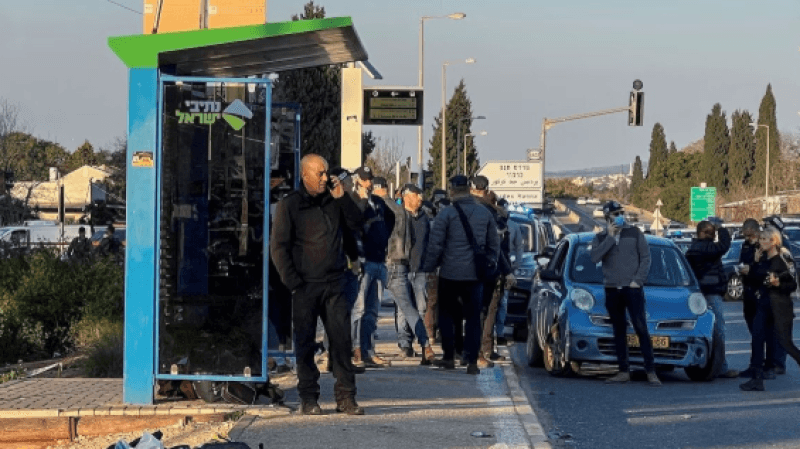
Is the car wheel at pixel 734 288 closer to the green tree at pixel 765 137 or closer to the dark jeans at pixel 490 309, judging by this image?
the dark jeans at pixel 490 309

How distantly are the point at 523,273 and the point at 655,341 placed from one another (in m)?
5.57

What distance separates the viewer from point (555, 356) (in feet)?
48.8

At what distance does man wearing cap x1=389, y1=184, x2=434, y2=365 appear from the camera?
593 inches

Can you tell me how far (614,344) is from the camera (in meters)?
14.6

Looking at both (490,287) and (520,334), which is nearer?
(490,287)

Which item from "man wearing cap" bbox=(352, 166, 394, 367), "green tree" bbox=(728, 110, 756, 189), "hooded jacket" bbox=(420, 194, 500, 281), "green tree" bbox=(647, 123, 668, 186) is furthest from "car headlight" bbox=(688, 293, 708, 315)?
"green tree" bbox=(647, 123, 668, 186)

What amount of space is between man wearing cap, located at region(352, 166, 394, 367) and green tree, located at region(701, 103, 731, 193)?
86612 mm

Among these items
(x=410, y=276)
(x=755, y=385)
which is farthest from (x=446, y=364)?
(x=755, y=385)

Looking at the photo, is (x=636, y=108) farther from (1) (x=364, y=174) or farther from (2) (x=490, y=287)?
(1) (x=364, y=174)

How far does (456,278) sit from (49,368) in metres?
3.97

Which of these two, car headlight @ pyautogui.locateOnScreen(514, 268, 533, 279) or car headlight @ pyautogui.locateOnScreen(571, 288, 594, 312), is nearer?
car headlight @ pyautogui.locateOnScreen(571, 288, 594, 312)

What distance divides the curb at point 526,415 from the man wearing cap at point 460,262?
0.57 metres

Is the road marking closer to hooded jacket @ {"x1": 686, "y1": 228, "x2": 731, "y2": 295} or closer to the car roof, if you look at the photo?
hooded jacket @ {"x1": 686, "y1": 228, "x2": 731, "y2": 295}

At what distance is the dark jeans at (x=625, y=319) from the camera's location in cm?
1416
